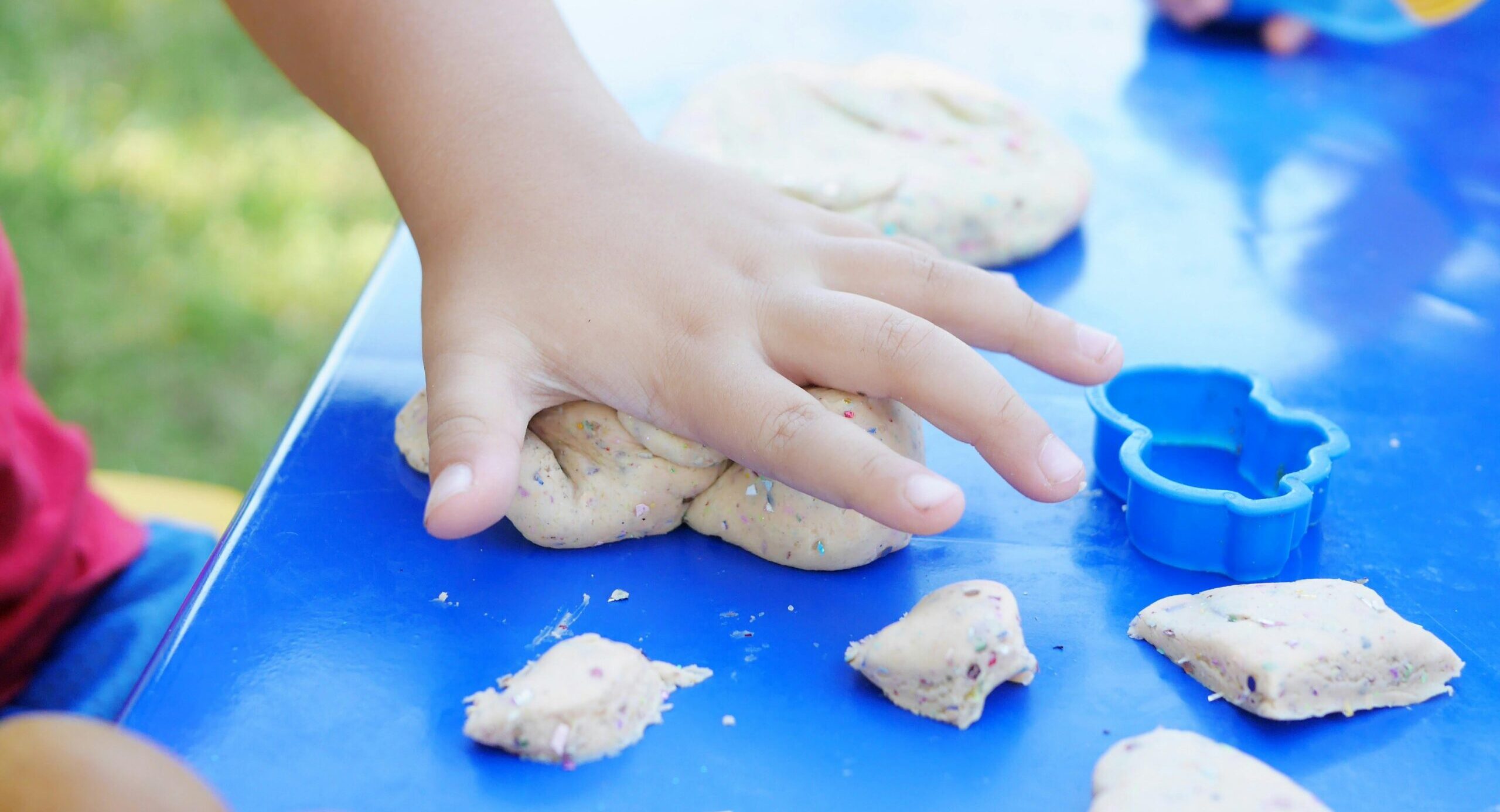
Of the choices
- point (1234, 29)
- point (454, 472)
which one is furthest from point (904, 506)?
point (1234, 29)

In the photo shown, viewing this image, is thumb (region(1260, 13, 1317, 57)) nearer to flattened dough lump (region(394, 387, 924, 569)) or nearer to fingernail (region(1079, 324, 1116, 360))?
fingernail (region(1079, 324, 1116, 360))

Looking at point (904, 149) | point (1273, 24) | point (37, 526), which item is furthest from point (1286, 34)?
point (37, 526)

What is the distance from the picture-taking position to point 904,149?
56.9 inches

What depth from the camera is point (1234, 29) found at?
2041mm

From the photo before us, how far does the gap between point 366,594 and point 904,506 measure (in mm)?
389

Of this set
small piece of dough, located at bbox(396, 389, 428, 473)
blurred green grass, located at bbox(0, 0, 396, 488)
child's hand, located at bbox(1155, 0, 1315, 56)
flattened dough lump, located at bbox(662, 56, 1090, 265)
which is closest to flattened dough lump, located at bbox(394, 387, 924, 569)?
small piece of dough, located at bbox(396, 389, 428, 473)

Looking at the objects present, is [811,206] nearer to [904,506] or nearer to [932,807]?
→ [904,506]

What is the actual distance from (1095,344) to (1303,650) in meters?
0.31

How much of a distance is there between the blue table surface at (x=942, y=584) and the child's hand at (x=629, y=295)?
92 millimetres

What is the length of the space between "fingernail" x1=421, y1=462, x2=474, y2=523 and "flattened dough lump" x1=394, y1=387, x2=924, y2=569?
99 mm

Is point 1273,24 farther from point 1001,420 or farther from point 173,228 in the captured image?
point 173,228

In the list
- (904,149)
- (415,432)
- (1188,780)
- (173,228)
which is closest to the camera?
(1188,780)

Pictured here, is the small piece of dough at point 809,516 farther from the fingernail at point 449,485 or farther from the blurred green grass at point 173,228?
the blurred green grass at point 173,228

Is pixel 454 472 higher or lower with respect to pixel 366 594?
higher
